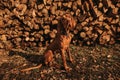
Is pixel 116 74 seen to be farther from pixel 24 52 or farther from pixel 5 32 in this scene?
pixel 5 32

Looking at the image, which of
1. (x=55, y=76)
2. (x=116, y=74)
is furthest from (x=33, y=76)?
(x=116, y=74)

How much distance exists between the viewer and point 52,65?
420cm

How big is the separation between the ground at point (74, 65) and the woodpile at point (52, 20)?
0.73 ft

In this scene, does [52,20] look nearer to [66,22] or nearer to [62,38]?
[62,38]

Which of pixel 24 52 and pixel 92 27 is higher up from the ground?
pixel 92 27

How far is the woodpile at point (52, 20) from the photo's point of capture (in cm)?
478

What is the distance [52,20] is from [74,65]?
1180 mm

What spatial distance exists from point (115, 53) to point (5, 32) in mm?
2399

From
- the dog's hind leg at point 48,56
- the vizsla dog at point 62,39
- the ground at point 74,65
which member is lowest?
the ground at point 74,65

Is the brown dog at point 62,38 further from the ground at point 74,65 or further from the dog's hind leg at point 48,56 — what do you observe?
the ground at point 74,65

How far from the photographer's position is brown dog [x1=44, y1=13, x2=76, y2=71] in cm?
354

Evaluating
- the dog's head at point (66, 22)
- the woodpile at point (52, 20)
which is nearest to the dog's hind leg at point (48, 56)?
the dog's head at point (66, 22)

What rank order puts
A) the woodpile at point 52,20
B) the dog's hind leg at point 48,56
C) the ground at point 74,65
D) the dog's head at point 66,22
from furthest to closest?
the woodpile at point 52,20 < the dog's hind leg at point 48,56 < the ground at point 74,65 < the dog's head at point 66,22

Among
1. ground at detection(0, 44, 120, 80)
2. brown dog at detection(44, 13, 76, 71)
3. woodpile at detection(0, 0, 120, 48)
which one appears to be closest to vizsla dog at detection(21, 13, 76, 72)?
brown dog at detection(44, 13, 76, 71)
